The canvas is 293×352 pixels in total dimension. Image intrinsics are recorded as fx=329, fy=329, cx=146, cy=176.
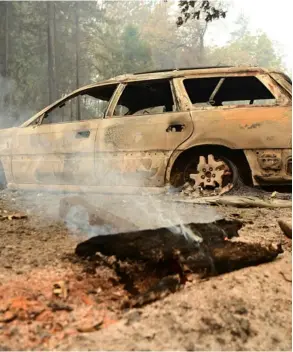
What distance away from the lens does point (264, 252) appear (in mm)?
2377

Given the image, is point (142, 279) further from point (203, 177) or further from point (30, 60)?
point (30, 60)

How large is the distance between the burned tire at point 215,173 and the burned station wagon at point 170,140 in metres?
0.01

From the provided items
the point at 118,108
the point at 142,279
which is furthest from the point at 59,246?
the point at 118,108

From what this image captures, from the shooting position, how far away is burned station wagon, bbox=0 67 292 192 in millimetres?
3787

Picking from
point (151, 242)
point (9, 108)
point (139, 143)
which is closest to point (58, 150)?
point (139, 143)

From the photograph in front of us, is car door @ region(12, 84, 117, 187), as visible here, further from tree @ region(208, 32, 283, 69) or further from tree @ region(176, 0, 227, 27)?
tree @ region(208, 32, 283, 69)

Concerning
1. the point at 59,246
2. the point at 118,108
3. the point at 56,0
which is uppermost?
the point at 56,0

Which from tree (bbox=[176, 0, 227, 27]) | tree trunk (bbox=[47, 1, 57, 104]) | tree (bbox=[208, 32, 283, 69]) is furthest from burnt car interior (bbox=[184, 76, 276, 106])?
tree (bbox=[208, 32, 283, 69])

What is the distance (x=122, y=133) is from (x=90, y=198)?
3.02 ft

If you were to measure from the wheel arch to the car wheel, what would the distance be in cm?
6

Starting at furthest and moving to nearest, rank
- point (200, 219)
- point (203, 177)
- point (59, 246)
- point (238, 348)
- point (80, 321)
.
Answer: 1. point (203, 177)
2. point (200, 219)
3. point (59, 246)
4. point (80, 321)
5. point (238, 348)

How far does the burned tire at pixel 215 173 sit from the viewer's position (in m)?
3.92

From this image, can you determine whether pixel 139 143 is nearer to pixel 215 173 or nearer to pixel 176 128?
pixel 176 128

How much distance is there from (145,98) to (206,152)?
168 cm
